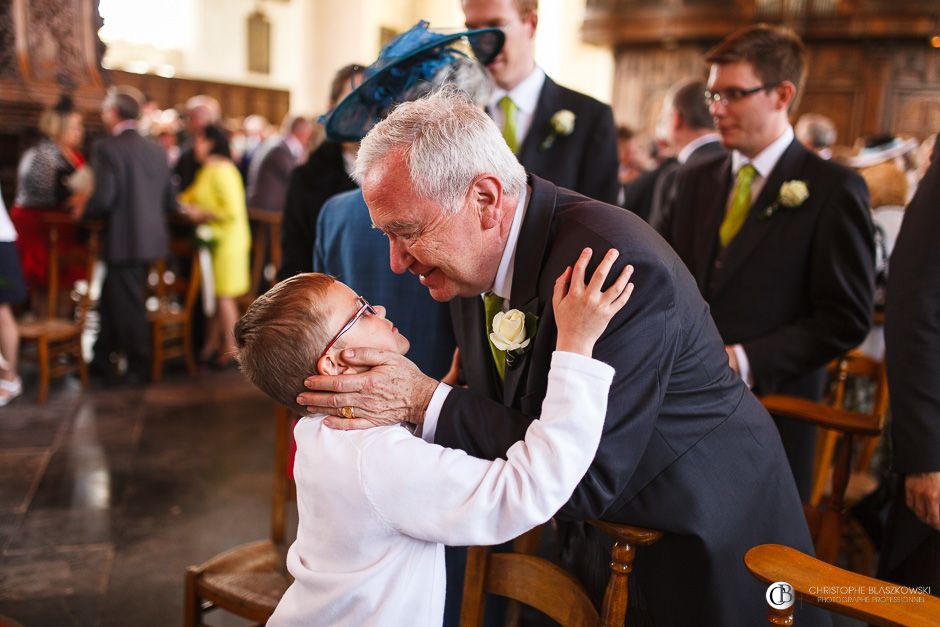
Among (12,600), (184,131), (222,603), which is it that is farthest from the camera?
(184,131)

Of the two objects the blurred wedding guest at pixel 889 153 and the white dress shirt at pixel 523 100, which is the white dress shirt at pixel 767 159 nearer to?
the white dress shirt at pixel 523 100

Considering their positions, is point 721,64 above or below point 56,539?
above

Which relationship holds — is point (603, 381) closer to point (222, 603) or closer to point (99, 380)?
point (222, 603)

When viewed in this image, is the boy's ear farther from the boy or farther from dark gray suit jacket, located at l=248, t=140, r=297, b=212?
dark gray suit jacket, located at l=248, t=140, r=297, b=212

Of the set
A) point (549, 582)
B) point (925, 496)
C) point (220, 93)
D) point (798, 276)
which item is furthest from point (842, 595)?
point (220, 93)

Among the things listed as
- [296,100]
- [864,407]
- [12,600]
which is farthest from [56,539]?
[296,100]

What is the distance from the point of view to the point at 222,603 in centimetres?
209

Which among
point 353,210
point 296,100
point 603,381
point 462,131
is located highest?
point 296,100

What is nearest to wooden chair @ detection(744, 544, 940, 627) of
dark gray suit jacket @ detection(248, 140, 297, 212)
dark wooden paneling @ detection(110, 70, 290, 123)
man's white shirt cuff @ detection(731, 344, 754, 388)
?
man's white shirt cuff @ detection(731, 344, 754, 388)

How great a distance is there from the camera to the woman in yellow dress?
6172 millimetres

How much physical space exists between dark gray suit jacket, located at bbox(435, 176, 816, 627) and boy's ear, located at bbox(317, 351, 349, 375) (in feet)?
0.67

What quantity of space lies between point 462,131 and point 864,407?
4.16 meters

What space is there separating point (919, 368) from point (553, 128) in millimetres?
1508

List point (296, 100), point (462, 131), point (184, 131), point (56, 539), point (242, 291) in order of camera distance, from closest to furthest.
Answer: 1. point (462, 131)
2. point (56, 539)
3. point (242, 291)
4. point (184, 131)
5. point (296, 100)
